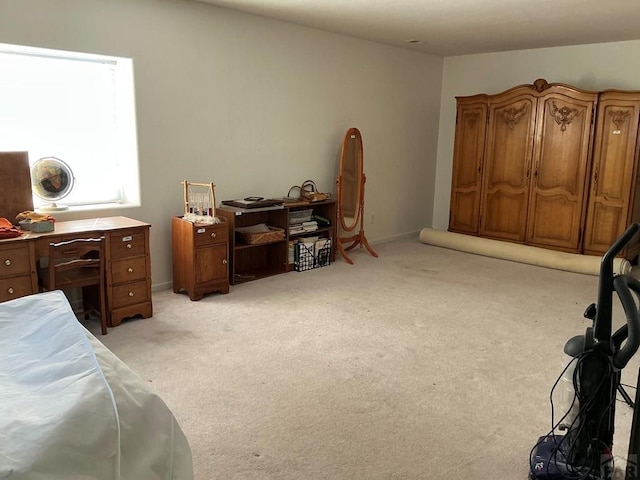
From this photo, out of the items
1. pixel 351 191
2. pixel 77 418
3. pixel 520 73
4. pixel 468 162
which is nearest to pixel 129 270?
pixel 77 418

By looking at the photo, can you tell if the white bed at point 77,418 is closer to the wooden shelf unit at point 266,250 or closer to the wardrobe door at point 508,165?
the wooden shelf unit at point 266,250

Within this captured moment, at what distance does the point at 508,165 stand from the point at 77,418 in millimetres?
5699

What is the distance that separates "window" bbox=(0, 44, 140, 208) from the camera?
3.72 meters

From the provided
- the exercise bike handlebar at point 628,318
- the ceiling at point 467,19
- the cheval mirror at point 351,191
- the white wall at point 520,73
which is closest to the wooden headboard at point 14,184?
the ceiling at point 467,19

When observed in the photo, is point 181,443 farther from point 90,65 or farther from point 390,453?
point 90,65

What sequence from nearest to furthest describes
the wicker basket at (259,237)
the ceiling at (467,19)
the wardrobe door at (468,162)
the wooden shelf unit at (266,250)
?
the ceiling at (467,19) < the wicker basket at (259,237) < the wooden shelf unit at (266,250) < the wardrobe door at (468,162)

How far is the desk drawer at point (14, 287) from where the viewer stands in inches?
123

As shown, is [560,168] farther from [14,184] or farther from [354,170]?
[14,184]

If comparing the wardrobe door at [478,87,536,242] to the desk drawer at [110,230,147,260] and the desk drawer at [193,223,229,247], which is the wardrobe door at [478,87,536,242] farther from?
the desk drawer at [110,230,147,260]

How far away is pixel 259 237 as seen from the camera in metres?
4.77

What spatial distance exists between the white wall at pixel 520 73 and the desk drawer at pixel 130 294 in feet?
15.2

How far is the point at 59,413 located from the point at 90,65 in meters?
3.54

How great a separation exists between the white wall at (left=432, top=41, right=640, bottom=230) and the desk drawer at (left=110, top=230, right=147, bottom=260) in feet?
15.2

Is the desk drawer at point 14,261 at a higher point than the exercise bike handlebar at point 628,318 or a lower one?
lower
